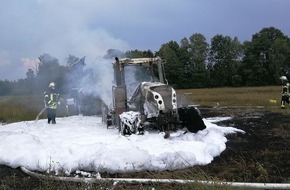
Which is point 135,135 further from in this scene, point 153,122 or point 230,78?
point 230,78

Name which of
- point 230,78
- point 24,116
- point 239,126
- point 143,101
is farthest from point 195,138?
point 230,78

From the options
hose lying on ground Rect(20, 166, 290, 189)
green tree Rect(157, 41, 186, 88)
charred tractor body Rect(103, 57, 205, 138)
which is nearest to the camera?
hose lying on ground Rect(20, 166, 290, 189)

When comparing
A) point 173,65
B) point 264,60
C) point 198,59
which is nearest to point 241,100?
point 173,65

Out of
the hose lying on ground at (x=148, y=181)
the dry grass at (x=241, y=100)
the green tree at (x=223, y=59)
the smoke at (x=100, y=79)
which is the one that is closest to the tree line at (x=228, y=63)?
the green tree at (x=223, y=59)

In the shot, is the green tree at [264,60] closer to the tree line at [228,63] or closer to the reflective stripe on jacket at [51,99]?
the tree line at [228,63]

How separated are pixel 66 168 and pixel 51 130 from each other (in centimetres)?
536

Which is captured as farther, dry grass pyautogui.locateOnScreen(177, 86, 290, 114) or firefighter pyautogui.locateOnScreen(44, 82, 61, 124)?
dry grass pyautogui.locateOnScreen(177, 86, 290, 114)

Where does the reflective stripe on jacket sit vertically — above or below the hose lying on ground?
above

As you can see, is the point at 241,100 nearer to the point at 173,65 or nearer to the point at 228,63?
the point at 173,65

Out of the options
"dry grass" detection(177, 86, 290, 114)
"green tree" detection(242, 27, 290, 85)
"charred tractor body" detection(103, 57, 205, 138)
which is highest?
"green tree" detection(242, 27, 290, 85)

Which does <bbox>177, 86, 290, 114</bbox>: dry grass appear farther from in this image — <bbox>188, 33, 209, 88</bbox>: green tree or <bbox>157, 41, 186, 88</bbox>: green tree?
<bbox>188, 33, 209, 88</bbox>: green tree

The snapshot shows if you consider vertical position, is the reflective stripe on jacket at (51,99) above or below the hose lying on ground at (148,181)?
above

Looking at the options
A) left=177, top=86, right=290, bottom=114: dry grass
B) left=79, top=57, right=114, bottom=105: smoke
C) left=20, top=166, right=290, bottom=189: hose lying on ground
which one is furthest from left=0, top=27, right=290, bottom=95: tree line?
left=20, top=166, right=290, bottom=189: hose lying on ground

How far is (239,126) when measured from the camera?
→ 13031 mm
